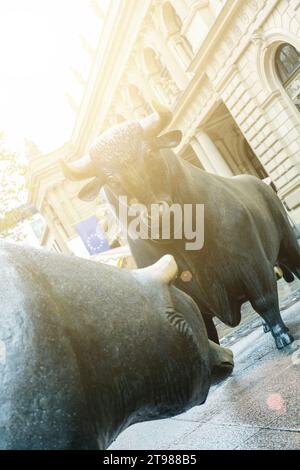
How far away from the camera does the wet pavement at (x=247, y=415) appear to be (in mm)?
1901

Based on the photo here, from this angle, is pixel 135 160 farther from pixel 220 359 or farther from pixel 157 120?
pixel 220 359

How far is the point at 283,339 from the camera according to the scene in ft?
10.8

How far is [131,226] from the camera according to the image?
3.60 metres

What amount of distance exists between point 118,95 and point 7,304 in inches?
1119

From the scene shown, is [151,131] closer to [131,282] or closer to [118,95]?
[131,282]

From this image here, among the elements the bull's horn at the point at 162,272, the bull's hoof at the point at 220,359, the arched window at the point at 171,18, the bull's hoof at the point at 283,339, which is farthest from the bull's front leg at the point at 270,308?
the arched window at the point at 171,18

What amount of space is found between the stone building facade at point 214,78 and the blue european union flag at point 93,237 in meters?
1.88

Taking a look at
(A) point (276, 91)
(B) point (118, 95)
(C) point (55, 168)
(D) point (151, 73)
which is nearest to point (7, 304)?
(A) point (276, 91)

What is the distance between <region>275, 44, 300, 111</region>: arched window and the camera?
14086 millimetres

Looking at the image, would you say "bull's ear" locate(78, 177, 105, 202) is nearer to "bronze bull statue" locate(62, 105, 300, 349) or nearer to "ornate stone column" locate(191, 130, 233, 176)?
"bronze bull statue" locate(62, 105, 300, 349)

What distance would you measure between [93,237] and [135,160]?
23638 mm

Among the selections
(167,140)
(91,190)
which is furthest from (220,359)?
(91,190)

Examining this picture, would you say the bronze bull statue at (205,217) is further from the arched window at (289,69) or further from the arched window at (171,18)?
the arched window at (171,18)
